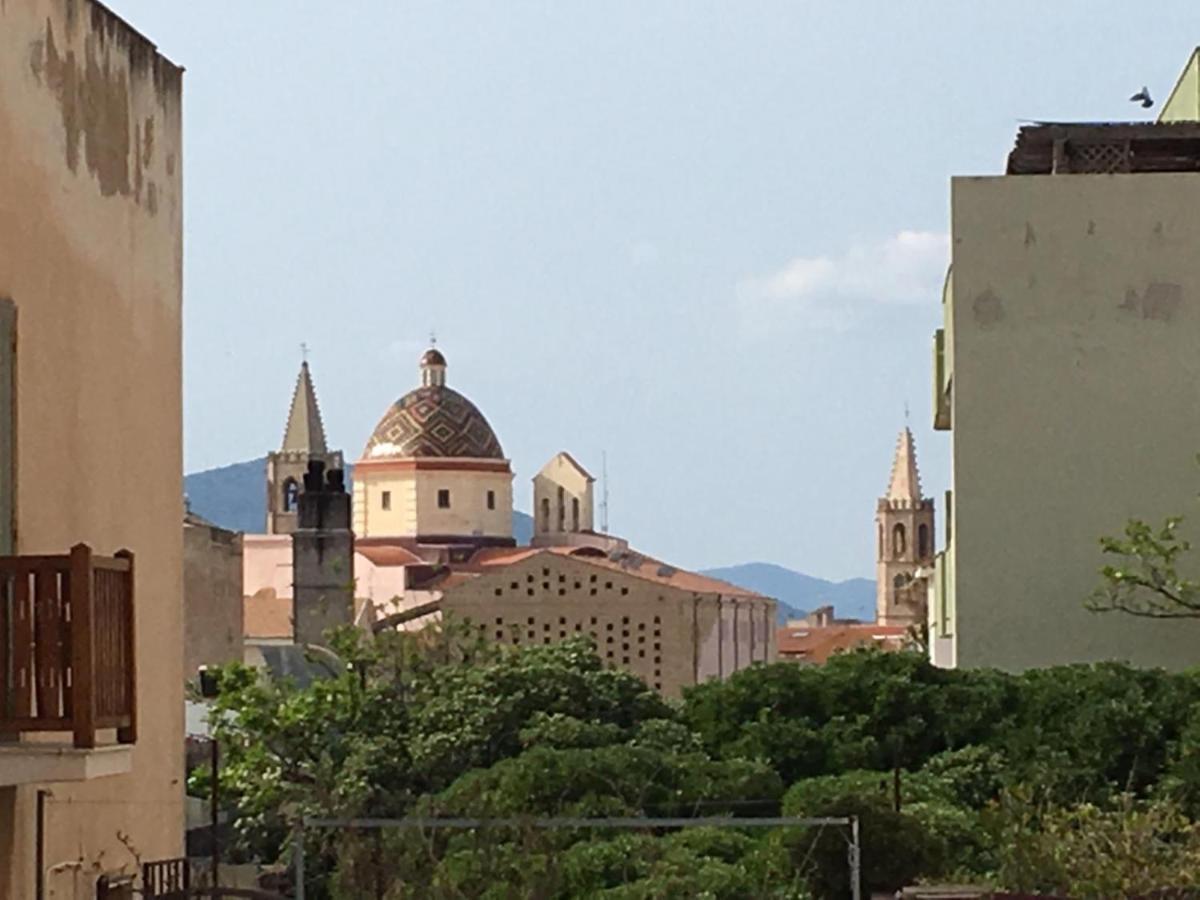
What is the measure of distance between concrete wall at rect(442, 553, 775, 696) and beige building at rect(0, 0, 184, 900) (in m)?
72.9

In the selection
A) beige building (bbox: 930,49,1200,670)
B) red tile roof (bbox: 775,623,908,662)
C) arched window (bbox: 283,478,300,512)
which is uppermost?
arched window (bbox: 283,478,300,512)

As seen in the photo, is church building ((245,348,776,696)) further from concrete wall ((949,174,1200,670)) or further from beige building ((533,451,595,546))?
concrete wall ((949,174,1200,670))

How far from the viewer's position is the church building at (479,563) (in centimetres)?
8712

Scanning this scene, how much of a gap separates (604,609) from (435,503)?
37.5 metres

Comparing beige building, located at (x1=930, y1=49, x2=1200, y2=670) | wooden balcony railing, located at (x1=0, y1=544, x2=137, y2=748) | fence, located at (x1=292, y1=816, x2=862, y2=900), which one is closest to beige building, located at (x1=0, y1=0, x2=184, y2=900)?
wooden balcony railing, located at (x1=0, y1=544, x2=137, y2=748)

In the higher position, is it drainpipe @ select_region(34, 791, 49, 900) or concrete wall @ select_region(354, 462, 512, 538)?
concrete wall @ select_region(354, 462, 512, 538)

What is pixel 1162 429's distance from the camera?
2688 centimetres

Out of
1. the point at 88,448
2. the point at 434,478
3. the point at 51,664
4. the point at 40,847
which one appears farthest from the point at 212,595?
the point at 434,478

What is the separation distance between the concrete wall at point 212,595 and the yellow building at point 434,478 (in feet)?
192

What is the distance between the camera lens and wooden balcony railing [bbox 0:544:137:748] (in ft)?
31.2

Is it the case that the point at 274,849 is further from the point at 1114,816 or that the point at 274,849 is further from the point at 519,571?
A: the point at 519,571

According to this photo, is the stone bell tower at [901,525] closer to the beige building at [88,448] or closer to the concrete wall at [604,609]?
the concrete wall at [604,609]

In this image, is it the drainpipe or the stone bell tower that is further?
the stone bell tower

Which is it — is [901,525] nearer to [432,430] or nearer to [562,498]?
[562,498]
